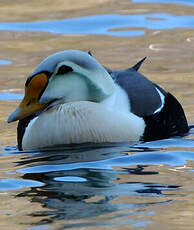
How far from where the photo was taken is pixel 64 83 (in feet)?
21.4

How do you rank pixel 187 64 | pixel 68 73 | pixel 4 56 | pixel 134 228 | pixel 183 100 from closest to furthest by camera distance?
pixel 134 228 → pixel 68 73 → pixel 183 100 → pixel 187 64 → pixel 4 56

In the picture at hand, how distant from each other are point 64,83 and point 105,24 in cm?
572

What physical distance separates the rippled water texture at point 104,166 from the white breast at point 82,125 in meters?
0.07

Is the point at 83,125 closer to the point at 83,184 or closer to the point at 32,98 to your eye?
the point at 32,98

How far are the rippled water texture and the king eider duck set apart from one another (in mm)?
90

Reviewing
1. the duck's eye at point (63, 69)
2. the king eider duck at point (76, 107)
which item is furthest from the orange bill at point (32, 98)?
the duck's eye at point (63, 69)

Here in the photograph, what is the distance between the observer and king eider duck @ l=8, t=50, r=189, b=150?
252 inches

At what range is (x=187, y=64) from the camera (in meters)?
10.1

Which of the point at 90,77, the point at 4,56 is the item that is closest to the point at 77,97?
the point at 90,77

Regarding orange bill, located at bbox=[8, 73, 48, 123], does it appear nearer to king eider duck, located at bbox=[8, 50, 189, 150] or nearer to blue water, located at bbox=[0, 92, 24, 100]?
king eider duck, located at bbox=[8, 50, 189, 150]

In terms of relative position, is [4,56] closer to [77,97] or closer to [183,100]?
[183,100]

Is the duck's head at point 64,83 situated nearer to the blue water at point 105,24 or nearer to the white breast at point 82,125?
the white breast at point 82,125

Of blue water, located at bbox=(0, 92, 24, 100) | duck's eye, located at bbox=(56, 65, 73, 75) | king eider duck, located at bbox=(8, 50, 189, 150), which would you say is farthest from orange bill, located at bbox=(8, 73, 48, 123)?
blue water, located at bbox=(0, 92, 24, 100)

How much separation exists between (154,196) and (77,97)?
5.40ft
